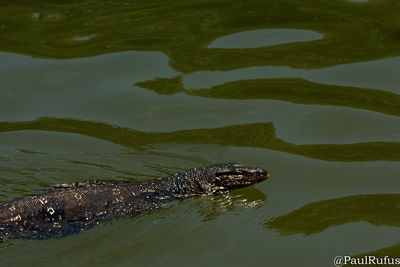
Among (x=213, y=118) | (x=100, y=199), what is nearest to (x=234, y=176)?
(x=100, y=199)

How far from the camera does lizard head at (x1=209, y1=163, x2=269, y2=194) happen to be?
9.41 meters

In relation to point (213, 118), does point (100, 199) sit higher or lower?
lower

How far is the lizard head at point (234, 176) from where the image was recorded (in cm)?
941

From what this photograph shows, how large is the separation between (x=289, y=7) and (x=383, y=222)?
710 cm

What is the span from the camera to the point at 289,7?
14539mm

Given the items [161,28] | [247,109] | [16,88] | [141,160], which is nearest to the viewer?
[141,160]

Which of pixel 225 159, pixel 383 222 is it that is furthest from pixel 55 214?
pixel 383 222

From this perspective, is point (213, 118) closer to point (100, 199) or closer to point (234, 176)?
point (234, 176)

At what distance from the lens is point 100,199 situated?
28.9 feet

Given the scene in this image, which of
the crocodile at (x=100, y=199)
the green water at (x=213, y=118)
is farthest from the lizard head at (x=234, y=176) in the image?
the green water at (x=213, y=118)

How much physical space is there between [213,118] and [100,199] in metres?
3.02

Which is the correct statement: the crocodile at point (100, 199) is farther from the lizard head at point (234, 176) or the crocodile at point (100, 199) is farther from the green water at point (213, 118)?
the green water at point (213, 118)

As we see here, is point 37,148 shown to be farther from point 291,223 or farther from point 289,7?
point 289,7

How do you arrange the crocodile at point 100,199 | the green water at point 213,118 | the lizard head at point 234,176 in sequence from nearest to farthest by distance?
the green water at point 213,118 → the crocodile at point 100,199 → the lizard head at point 234,176
